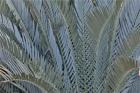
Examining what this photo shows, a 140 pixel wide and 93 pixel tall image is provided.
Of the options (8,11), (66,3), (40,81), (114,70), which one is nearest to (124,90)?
(114,70)

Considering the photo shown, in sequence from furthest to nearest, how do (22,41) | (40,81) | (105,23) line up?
(22,41) < (105,23) < (40,81)

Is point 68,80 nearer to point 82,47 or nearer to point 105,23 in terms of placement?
point 82,47

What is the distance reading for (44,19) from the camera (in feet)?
17.4

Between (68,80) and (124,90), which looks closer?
(124,90)

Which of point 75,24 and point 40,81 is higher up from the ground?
point 75,24

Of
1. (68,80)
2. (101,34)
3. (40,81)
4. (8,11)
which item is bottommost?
(40,81)

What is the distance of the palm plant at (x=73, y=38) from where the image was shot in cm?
500

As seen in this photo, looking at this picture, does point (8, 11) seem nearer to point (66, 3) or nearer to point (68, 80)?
point (66, 3)

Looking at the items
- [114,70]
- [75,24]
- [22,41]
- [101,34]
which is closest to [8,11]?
[22,41]

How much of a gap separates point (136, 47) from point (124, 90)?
52cm

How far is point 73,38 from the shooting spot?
17.4ft

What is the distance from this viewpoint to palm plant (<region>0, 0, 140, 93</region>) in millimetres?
4996

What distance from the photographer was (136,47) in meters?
4.75

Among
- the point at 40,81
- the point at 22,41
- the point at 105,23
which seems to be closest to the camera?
the point at 40,81
